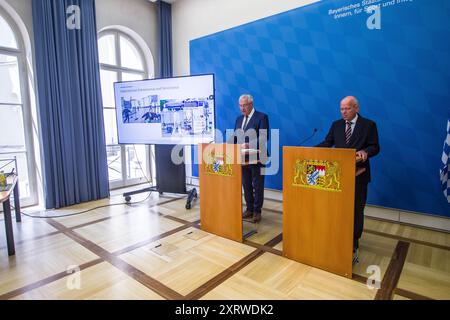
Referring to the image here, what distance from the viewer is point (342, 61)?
3512 millimetres

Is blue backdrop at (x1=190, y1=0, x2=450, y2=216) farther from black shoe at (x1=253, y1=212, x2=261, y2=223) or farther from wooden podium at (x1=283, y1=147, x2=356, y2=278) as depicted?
wooden podium at (x1=283, y1=147, x2=356, y2=278)

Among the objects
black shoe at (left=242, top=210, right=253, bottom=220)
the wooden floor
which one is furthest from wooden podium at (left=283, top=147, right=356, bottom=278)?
black shoe at (left=242, top=210, right=253, bottom=220)

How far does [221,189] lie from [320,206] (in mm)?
1065

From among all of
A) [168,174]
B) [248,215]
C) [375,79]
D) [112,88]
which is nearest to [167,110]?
[168,174]

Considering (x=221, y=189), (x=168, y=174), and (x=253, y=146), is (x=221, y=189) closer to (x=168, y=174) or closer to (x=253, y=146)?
(x=253, y=146)

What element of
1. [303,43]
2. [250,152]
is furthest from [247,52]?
[250,152]

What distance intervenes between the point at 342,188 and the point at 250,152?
1.16 metres

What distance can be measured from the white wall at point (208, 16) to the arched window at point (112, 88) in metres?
0.77

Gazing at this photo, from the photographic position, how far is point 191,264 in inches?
97.7

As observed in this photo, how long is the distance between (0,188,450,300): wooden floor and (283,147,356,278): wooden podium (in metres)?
0.14

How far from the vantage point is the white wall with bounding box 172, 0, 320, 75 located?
4.10 meters

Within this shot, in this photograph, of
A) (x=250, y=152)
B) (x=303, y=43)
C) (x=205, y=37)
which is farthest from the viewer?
(x=205, y=37)
